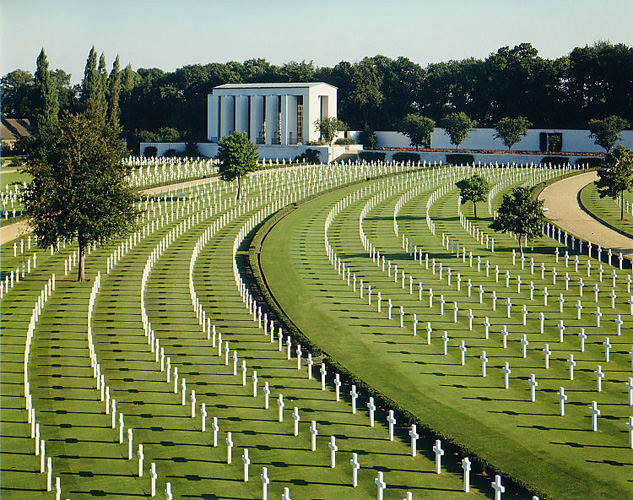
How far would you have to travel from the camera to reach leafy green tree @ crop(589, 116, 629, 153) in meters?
105

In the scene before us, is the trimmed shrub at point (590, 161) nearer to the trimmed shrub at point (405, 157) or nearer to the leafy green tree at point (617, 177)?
the trimmed shrub at point (405, 157)

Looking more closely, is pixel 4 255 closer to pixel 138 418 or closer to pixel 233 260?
pixel 233 260

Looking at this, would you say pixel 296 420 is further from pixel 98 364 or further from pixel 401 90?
pixel 401 90

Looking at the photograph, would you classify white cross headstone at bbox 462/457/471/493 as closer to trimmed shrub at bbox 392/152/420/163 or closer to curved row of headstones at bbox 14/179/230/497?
curved row of headstones at bbox 14/179/230/497

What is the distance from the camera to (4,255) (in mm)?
46094

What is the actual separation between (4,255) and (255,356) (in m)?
23.6

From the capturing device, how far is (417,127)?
11638cm

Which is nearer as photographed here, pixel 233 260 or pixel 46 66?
pixel 233 260

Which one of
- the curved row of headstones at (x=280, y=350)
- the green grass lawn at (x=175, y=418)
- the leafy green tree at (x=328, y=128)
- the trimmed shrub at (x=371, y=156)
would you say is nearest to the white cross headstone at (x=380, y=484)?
the curved row of headstones at (x=280, y=350)

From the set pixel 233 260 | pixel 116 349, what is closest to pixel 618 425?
pixel 116 349

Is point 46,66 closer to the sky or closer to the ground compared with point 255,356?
closer to the sky

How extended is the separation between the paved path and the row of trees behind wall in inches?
1777

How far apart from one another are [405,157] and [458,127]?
8663 millimetres

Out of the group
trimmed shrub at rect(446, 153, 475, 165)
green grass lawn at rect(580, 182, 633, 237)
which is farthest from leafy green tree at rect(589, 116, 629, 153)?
green grass lawn at rect(580, 182, 633, 237)
